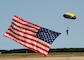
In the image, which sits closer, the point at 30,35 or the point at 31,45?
the point at 31,45

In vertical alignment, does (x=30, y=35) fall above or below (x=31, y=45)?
above

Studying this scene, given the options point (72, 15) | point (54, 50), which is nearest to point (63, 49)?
point (54, 50)

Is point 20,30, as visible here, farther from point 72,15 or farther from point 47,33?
point 72,15

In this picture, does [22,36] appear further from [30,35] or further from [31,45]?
[31,45]

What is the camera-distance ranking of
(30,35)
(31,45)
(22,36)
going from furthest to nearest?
(30,35) < (22,36) < (31,45)

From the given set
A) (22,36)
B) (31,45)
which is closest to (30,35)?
(22,36)

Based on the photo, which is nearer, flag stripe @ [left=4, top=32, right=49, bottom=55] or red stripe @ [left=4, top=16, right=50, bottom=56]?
flag stripe @ [left=4, top=32, right=49, bottom=55]

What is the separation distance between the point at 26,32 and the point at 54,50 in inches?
4476

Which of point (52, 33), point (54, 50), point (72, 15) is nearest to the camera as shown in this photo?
point (52, 33)

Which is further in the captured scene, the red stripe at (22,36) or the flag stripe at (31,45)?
the red stripe at (22,36)

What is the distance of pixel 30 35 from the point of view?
61.6 feet

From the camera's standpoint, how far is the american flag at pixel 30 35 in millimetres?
18188

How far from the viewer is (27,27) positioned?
1864cm

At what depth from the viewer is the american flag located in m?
18.2
